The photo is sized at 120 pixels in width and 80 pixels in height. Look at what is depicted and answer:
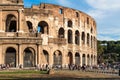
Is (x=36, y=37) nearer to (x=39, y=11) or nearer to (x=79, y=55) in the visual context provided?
(x=39, y=11)

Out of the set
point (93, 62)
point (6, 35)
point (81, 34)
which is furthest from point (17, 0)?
point (93, 62)

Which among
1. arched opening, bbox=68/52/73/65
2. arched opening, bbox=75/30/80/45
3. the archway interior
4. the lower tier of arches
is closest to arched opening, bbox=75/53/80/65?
arched opening, bbox=68/52/73/65

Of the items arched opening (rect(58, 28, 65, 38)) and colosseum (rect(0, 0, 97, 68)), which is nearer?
colosseum (rect(0, 0, 97, 68))

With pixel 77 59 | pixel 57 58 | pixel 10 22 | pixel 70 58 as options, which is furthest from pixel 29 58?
pixel 77 59

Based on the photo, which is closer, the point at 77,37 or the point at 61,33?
the point at 61,33

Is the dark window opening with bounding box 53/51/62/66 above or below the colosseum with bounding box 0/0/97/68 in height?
below

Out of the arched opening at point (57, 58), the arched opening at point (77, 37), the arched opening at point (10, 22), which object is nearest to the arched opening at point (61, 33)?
the arched opening at point (77, 37)

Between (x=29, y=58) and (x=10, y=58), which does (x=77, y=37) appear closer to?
(x=29, y=58)

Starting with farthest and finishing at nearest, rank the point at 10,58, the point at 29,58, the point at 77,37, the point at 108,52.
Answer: the point at 108,52 < the point at 77,37 < the point at 29,58 < the point at 10,58

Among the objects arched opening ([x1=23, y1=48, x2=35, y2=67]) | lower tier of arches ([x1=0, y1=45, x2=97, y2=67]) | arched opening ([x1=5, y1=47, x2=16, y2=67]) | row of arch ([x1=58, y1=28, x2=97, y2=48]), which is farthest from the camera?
row of arch ([x1=58, y1=28, x2=97, y2=48])

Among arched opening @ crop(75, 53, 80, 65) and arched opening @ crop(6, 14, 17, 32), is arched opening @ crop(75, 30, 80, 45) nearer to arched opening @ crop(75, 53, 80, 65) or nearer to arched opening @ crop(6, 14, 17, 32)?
arched opening @ crop(75, 53, 80, 65)

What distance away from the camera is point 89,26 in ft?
235

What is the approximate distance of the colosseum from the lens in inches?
2044

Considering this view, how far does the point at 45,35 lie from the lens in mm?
58906
